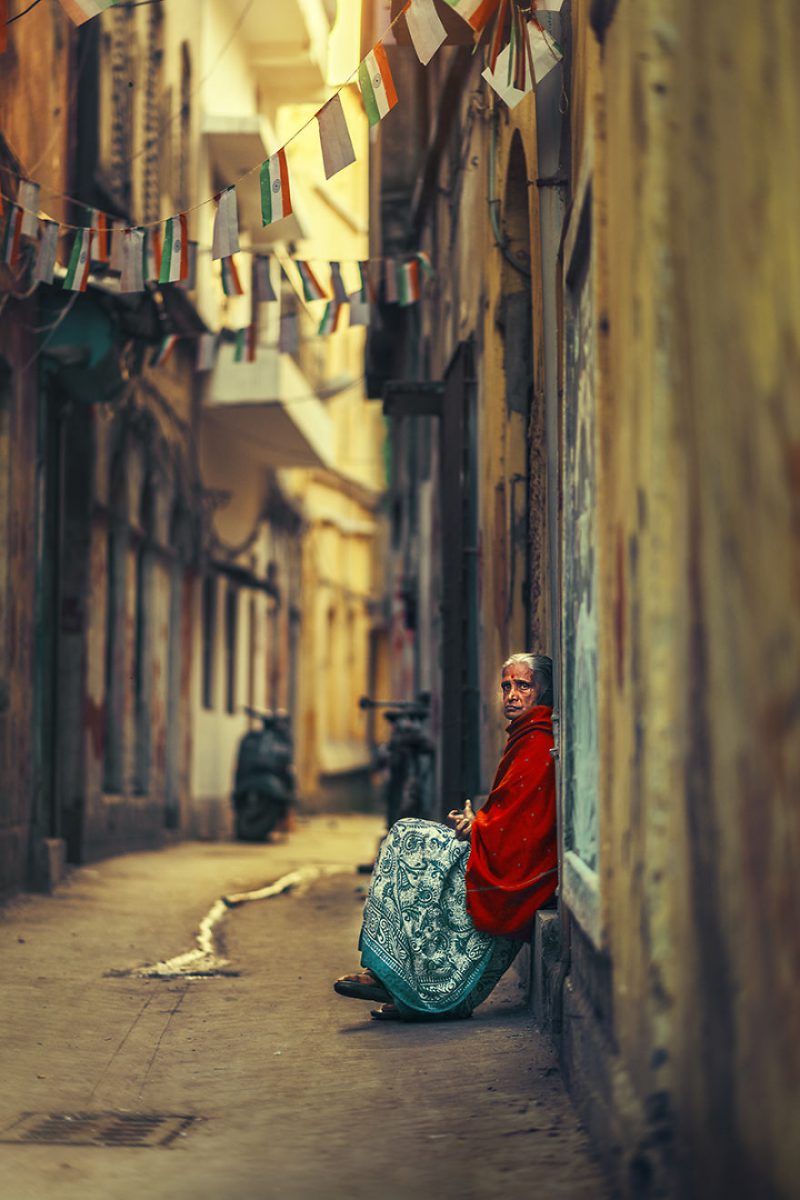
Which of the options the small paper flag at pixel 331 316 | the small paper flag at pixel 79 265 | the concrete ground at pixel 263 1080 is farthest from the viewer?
the small paper flag at pixel 331 316

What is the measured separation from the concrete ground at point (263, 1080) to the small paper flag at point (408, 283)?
509 cm

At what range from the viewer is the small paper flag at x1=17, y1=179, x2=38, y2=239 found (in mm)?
9758

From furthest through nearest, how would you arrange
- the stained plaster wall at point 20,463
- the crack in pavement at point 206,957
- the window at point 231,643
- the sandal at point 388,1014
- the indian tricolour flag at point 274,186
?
1. the window at point 231,643
2. the stained plaster wall at point 20,463
3. the indian tricolour flag at point 274,186
4. the crack in pavement at point 206,957
5. the sandal at point 388,1014

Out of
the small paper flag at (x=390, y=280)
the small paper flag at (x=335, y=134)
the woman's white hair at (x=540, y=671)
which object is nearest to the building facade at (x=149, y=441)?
the small paper flag at (x=390, y=280)

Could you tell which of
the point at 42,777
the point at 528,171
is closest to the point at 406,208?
the point at 42,777

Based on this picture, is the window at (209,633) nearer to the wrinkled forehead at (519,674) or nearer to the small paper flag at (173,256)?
the small paper flag at (173,256)

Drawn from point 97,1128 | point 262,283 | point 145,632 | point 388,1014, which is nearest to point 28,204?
point 262,283

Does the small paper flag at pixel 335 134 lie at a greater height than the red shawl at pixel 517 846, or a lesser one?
greater

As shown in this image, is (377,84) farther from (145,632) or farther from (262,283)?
(145,632)

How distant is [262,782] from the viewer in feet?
64.6

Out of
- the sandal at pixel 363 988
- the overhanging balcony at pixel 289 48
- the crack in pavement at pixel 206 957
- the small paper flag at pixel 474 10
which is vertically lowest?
the crack in pavement at pixel 206 957

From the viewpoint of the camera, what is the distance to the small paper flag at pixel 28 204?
976 centimetres

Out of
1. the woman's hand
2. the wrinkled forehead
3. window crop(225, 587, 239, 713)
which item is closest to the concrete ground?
the woman's hand

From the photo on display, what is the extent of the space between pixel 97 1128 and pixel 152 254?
5852mm
